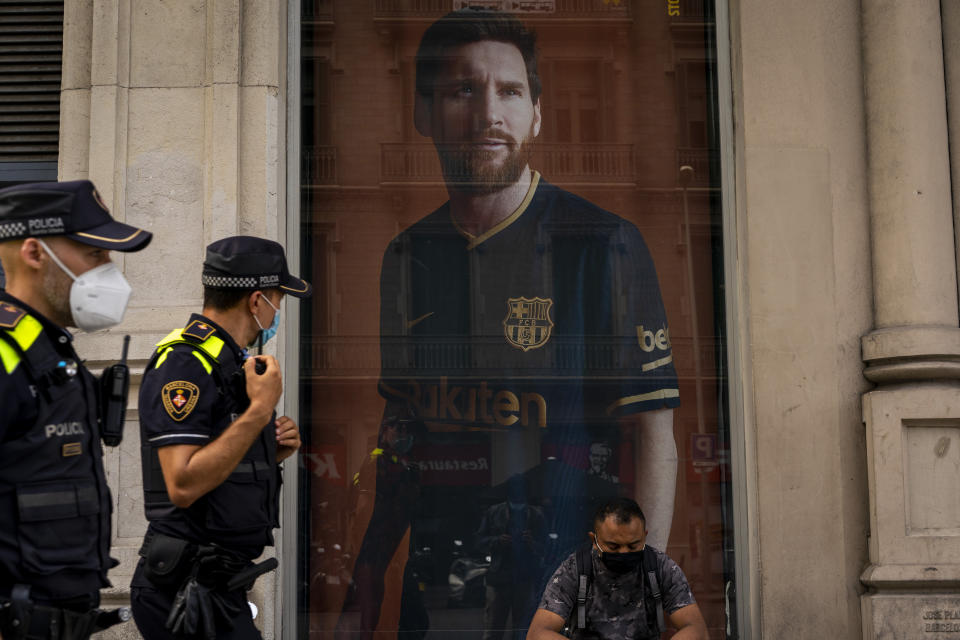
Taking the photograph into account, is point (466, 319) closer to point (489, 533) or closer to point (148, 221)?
point (489, 533)

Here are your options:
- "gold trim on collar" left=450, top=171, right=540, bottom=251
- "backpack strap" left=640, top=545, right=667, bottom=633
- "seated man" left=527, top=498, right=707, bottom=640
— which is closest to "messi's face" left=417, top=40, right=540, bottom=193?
"gold trim on collar" left=450, top=171, right=540, bottom=251

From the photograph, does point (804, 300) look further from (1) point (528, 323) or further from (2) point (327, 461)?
(2) point (327, 461)

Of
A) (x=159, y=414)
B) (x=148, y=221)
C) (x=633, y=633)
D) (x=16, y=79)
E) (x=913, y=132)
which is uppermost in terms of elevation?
(x=16, y=79)

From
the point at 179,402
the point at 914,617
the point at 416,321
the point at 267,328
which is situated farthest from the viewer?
the point at 416,321

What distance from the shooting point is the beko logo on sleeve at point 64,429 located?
11.0 ft

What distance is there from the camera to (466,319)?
6.90 meters

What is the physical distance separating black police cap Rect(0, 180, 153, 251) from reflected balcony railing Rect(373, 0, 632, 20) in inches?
151

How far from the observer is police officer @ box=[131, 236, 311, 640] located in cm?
396

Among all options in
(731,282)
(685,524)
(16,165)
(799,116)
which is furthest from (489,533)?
(16,165)

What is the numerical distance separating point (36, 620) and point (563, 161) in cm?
459

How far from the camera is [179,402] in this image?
3998 millimetres

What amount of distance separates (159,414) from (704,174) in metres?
4.12

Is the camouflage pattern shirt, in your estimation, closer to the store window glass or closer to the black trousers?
the store window glass

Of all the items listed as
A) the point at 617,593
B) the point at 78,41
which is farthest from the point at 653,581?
the point at 78,41
